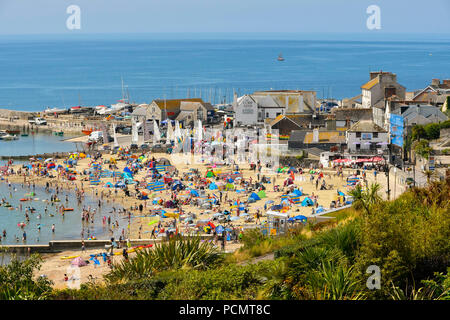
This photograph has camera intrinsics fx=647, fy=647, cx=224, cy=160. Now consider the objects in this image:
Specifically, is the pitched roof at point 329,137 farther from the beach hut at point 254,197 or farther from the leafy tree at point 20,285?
the leafy tree at point 20,285

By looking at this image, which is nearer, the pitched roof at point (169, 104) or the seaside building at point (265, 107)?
the seaside building at point (265, 107)

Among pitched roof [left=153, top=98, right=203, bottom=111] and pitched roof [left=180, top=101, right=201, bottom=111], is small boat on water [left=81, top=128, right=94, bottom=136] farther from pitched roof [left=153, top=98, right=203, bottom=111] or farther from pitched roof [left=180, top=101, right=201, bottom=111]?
pitched roof [left=180, top=101, right=201, bottom=111]

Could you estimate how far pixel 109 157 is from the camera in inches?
2234

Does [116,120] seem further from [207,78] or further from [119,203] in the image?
[207,78]

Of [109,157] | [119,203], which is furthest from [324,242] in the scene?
[109,157]

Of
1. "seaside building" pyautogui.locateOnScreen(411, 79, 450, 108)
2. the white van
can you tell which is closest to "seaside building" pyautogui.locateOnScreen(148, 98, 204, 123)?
the white van

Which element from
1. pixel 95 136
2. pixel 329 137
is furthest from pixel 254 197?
pixel 95 136

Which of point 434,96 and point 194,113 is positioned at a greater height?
point 434,96

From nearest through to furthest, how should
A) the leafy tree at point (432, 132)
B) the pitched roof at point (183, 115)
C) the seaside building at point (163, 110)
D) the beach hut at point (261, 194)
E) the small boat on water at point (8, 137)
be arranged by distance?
the beach hut at point (261, 194) → the leafy tree at point (432, 132) → the seaside building at point (163, 110) → the pitched roof at point (183, 115) → the small boat on water at point (8, 137)

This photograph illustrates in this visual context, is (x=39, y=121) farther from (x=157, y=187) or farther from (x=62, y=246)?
(x=62, y=246)

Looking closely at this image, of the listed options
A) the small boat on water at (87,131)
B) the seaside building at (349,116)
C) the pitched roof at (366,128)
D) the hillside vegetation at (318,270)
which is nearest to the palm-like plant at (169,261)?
the hillside vegetation at (318,270)

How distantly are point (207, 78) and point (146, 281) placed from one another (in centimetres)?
14498

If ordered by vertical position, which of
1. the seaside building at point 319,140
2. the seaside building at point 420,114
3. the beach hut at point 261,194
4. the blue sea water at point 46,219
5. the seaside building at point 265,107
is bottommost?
the blue sea water at point 46,219

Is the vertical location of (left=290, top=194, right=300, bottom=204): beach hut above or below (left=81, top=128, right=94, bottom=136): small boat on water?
below
